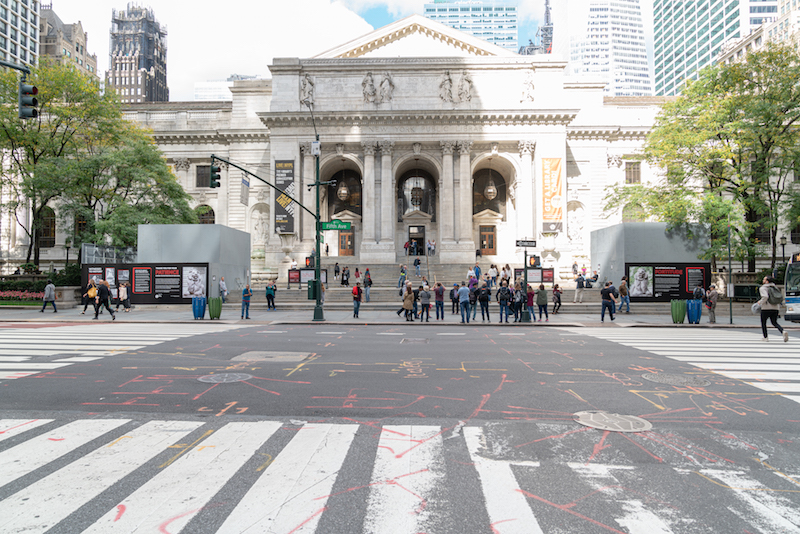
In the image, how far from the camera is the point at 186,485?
408 centimetres

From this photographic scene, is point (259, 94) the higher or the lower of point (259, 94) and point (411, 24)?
the lower

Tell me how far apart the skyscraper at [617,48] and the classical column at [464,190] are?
16926 centimetres

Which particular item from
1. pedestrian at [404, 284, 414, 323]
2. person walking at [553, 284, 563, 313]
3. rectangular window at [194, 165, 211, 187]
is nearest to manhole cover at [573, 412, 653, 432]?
pedestrian at [404, 284, 414, 323]

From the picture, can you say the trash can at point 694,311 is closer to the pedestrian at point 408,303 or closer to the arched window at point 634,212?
the pedestrian at point 408,303

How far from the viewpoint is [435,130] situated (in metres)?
43.5

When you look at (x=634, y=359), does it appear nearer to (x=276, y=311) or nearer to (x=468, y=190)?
Answer: (x=276, y=311)

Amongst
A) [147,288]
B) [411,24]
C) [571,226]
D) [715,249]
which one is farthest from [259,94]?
[715,249]

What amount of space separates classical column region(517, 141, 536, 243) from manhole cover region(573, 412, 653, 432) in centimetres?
3790

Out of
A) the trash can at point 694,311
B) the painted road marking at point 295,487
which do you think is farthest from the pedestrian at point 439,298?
the painted road marking at point 295,487

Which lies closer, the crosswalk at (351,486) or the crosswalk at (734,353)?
the crosswalk at (351,486)

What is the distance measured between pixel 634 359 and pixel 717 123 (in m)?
23.9

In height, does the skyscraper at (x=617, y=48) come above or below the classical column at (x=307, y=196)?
above

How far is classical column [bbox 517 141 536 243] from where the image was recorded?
4306 centimetres

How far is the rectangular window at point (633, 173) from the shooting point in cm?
4925
